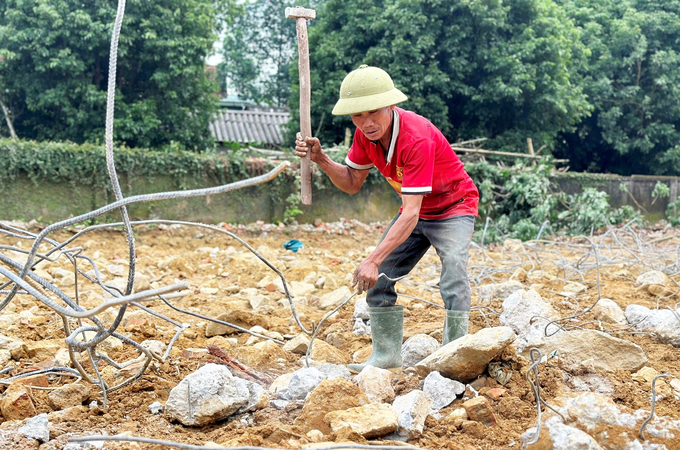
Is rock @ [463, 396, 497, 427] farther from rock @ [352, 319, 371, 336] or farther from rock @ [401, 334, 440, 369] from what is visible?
rock @ [352, 319, 371, 336]

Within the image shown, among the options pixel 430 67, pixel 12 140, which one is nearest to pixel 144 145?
pixel 12 140

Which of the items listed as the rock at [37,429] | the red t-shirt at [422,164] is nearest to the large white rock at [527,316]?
the red t-shirt at [422,164]

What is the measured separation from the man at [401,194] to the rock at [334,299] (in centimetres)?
124

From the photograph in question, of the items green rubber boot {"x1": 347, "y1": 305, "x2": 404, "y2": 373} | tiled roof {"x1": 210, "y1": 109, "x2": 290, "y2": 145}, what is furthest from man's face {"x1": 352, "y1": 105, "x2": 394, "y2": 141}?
tiled roof {"x1": 210, "y1": 109, "x2": 290, "y2": 145}

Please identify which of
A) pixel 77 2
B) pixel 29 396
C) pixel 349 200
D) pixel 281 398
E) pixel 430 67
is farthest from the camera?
pixel 430 67

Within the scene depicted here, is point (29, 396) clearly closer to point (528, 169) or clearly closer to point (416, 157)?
point (416, 157)

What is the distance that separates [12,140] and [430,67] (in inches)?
317

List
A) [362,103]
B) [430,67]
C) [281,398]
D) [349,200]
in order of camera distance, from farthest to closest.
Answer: [430,67] → [349,200] → [362,103] → [281,398]

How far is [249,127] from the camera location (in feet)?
60.3

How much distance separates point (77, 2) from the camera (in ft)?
36.4

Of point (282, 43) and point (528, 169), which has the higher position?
point (282, 43)

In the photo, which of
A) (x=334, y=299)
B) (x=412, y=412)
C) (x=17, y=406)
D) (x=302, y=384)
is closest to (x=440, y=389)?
(x=412, y=412)

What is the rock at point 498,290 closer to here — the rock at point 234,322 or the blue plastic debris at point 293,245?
the rock at point 234,322

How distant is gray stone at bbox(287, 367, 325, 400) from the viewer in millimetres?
2438
